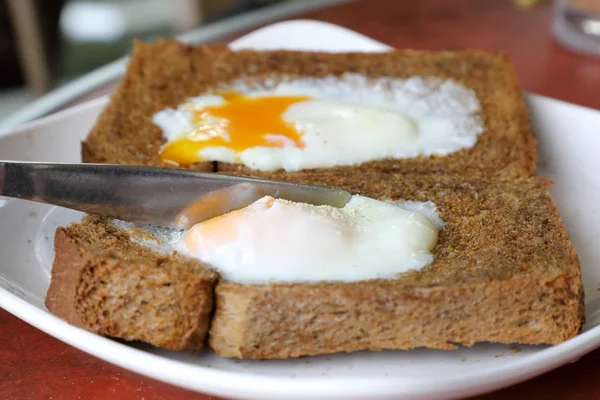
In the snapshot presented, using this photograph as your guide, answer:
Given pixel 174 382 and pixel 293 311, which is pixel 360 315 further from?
pixel 174 382

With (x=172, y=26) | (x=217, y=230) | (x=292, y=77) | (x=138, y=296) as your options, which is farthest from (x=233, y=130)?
(x=172, y=26)

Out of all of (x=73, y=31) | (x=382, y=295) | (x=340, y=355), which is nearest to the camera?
(x=382, y=295)

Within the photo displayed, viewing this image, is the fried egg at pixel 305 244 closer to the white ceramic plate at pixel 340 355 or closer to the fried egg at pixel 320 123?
the white ceramic plate at pixel 340 355

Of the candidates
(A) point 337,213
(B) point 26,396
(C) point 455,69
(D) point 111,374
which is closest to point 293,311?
(A) point 337,213

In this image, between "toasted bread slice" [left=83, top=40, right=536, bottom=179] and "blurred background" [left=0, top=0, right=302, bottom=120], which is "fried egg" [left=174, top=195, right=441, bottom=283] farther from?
"blurred background" [left=0, top=0, right=302, bottom=120]

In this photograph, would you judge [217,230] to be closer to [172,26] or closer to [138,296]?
[138,296]

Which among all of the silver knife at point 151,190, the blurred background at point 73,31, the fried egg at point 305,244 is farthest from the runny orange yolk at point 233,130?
the blurred background at point 73,31

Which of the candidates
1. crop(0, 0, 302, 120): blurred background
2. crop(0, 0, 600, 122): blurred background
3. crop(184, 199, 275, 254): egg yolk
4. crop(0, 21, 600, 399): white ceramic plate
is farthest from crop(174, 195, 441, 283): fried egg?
crop(0, 0, 302, 120): blurred background
